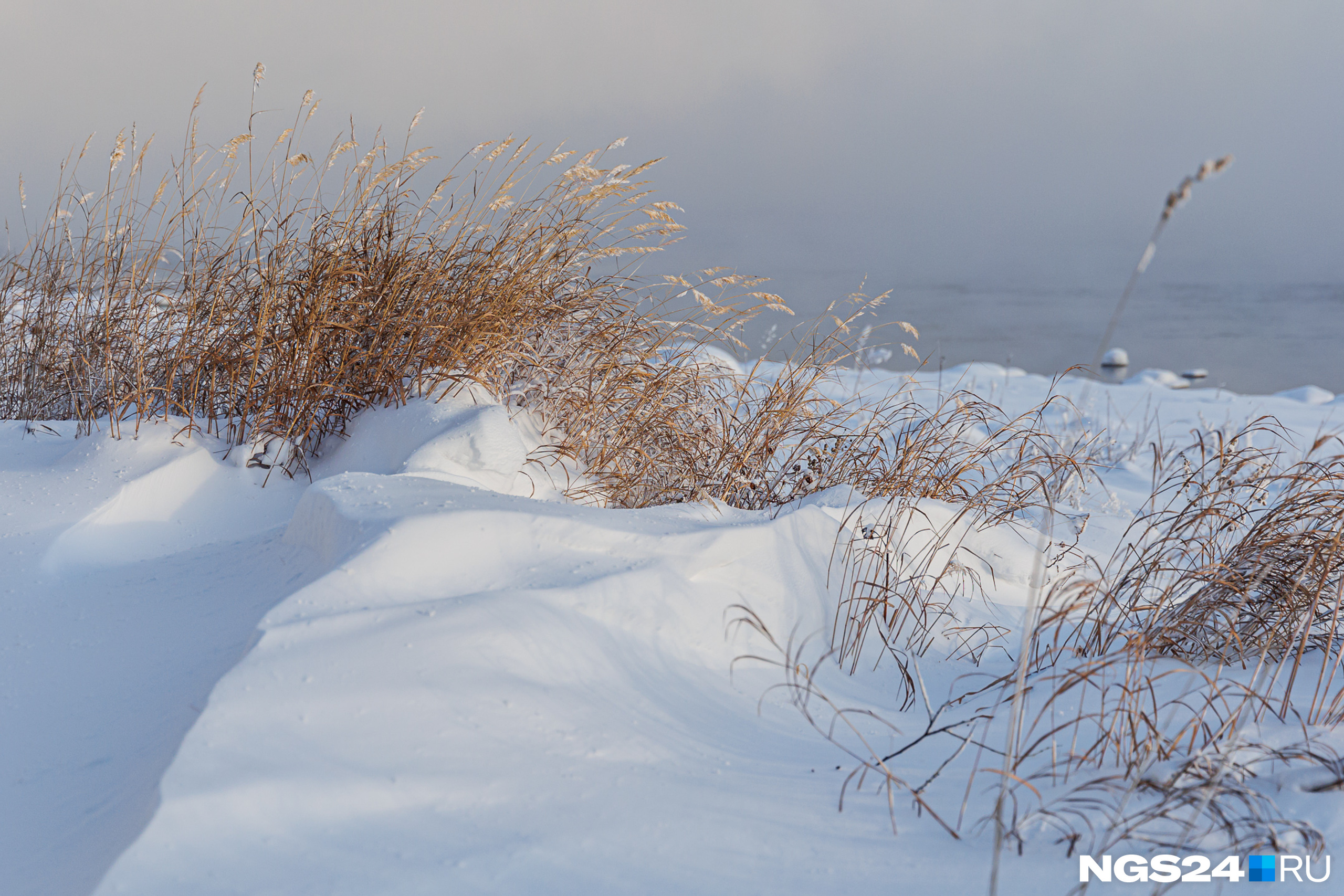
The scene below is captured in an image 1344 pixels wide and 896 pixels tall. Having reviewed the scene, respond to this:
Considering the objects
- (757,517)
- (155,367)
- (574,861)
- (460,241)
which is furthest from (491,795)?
(155,367)

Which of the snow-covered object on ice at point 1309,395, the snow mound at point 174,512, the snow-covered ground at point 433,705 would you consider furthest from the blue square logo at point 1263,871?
the snow-covered object on ice at point 1309,395

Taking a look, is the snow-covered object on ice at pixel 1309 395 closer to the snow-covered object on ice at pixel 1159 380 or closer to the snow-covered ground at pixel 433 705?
the snow-covered object on ice at pixel 1159 380

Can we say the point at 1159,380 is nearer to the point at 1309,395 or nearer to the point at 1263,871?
the point at 1309,395

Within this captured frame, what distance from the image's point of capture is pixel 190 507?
2475 millimetres

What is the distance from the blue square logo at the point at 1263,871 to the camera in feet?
3.69

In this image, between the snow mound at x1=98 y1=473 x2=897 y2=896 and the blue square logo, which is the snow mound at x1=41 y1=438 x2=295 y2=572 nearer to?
the snow mound at x1=98 y1=473 x2=897 y2=896

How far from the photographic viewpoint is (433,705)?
51.6 inches

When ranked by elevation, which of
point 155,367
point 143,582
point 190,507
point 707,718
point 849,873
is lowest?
point 849,873

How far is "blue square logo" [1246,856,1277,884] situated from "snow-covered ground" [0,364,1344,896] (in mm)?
176

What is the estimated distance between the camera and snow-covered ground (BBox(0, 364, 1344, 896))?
109 centimetres

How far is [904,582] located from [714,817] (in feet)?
3.81

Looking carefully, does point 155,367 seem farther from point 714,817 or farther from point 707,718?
point 714,817

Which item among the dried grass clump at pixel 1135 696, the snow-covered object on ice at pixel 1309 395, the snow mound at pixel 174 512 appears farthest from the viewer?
the snow-covered object on ice at pixel 1309 395

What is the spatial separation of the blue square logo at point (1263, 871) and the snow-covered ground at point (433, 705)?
0.18m
